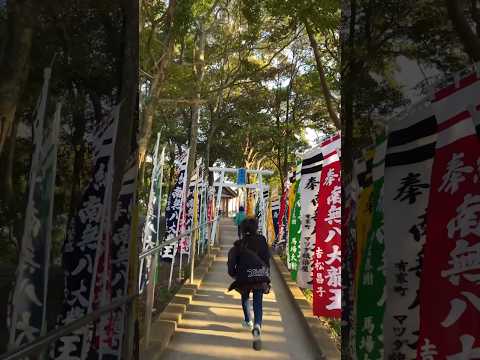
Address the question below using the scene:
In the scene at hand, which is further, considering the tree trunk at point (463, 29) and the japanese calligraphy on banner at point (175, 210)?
the japanese calligraphy on banner at point (175, 210)

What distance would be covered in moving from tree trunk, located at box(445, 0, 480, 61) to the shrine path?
4.43 meters

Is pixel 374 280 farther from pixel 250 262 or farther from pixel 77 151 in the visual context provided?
pixel 250 262

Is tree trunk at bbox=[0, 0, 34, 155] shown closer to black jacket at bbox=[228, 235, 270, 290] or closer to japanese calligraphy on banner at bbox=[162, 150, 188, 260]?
black jacket at bbox=[228, 235, 270, 290]

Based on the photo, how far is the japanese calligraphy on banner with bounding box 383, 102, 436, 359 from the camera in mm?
2312

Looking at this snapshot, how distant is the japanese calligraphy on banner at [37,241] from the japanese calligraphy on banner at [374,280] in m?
1.66

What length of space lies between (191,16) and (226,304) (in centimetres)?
497

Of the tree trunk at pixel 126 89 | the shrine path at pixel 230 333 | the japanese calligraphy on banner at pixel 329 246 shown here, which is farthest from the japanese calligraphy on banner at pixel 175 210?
the tree trunk at pixel 126 89

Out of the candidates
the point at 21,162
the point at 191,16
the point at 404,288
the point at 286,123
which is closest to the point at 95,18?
the point at 21,162

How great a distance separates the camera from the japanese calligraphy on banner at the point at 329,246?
6.23 m

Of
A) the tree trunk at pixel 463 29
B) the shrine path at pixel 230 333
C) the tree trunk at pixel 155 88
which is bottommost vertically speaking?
the shrine path at pixel 230 333

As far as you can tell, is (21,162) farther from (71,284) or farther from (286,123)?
(286,123)

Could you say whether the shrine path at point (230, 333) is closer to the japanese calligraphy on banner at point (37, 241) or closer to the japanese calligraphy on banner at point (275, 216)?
the japanese calligraphy on banner at point (37, 241)

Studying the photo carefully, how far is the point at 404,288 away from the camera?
7.84 feet

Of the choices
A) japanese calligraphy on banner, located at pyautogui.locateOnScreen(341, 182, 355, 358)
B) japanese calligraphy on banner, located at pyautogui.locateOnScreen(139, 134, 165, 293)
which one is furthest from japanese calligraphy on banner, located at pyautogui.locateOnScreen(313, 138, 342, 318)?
japanese calligraphy on banner, located at pyautogui.locateOnScreen(341, 182, 355, 358)
